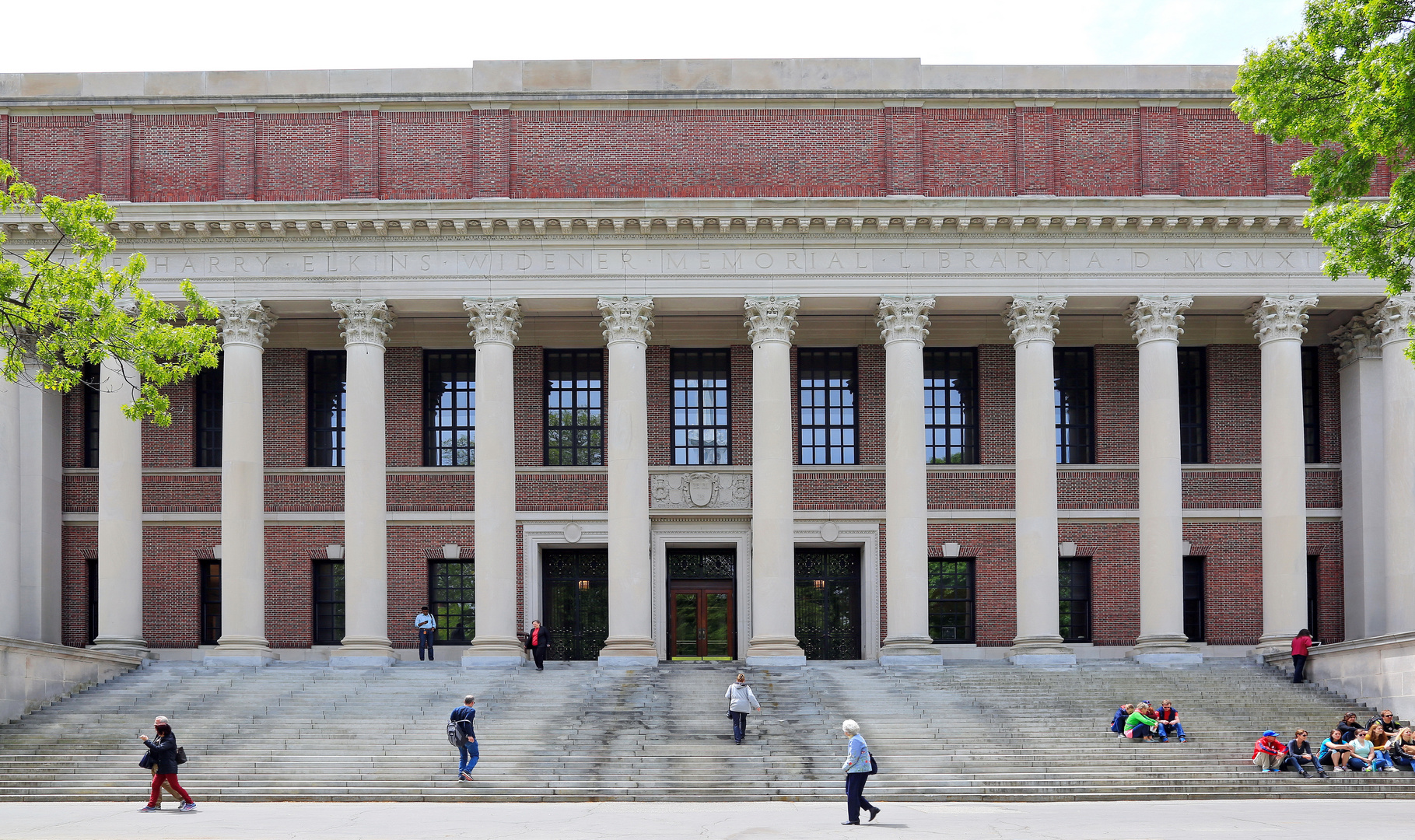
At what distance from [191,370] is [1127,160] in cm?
2516

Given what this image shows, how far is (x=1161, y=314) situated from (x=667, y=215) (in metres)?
12.6

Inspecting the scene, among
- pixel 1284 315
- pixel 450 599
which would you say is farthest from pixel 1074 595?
pixel 450 599

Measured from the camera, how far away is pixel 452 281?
3819 cm

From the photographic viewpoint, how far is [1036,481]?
37688 mm

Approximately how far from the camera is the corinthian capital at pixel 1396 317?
37.8 metres

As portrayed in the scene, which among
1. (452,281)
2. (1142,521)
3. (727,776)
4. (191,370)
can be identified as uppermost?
(452,281)

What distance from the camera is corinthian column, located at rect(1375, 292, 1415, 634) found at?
3784 centimetres

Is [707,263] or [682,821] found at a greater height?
[707,263]

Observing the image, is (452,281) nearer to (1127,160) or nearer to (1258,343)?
(1127,160)

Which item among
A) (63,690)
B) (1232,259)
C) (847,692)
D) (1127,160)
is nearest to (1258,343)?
(1232,259)

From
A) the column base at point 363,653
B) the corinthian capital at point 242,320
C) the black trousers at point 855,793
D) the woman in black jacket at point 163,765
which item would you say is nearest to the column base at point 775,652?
the column base at point 363,653

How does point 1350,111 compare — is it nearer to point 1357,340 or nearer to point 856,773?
point 856,773

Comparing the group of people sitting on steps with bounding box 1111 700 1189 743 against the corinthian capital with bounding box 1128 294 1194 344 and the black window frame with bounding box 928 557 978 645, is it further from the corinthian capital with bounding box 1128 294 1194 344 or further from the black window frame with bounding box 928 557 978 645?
the black window frame with bounding box 928 557 978 645

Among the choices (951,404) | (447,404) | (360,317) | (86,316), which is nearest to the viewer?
(86,316)
